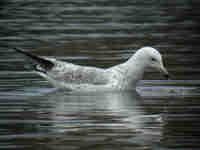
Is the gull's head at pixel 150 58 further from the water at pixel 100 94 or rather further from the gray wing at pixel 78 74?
the gray wing at pixel 78 74

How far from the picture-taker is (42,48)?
22016 millimetres

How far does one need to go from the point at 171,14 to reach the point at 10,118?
743 inches

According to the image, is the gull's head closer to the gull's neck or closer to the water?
the gull's neck

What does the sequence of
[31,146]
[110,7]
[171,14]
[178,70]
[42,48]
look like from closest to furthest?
[31,146]
[178,70]
[42,48]
[171,14]
[110,7]

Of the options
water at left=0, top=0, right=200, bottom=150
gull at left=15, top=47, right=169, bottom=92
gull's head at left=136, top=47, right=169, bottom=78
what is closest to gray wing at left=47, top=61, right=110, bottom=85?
gull at left=15, top=47, right=169, bottom=92

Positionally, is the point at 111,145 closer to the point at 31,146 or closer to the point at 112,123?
the point at 31,146

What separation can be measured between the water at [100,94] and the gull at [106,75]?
0.25 m

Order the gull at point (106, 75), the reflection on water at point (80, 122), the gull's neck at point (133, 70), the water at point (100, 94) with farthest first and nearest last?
the gull's neck at point (133, 70), the gull at point (106, 75), the water at point (100, 94), the reflection on water at point (80, 122)

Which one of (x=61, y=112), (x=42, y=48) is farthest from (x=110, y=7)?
(x=61, y=112)

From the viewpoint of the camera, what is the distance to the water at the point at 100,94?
1119 centimetres

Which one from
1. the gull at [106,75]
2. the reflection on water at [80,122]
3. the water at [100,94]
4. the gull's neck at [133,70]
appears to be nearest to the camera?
the reflection on water at [80,122]

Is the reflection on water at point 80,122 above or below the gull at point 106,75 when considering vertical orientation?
below

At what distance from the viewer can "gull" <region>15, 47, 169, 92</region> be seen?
51.8ft

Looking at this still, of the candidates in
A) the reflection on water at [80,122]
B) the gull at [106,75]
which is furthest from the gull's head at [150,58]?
the reflection on water at [80,122]
